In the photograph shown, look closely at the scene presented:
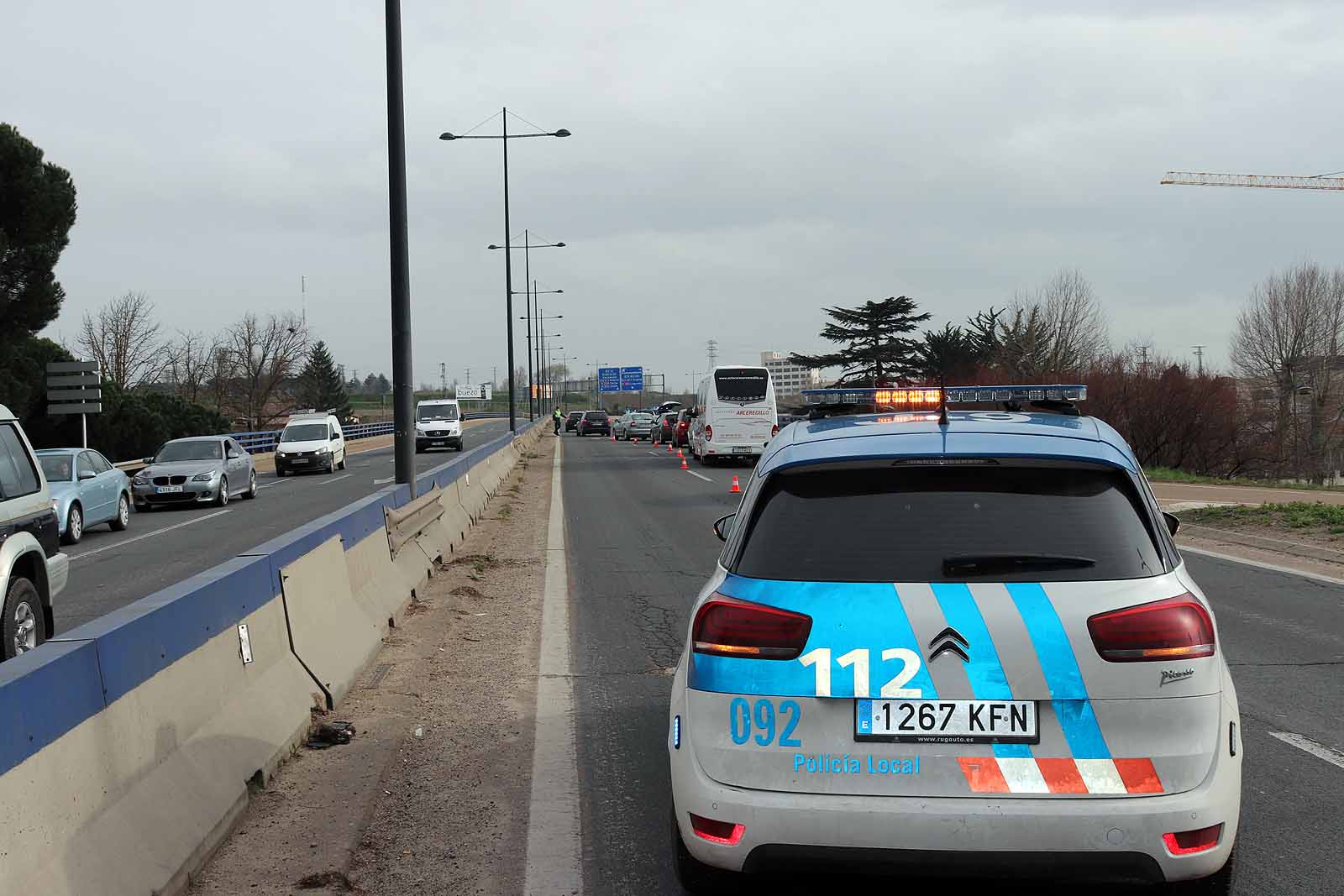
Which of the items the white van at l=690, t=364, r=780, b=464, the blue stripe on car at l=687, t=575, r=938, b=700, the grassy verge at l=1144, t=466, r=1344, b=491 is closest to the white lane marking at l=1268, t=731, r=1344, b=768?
the blue stripe on car at l=687, t=575, r=938, b=700

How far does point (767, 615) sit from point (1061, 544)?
0.91m

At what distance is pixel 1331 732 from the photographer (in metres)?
6.31

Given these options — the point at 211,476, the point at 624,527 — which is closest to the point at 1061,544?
the point at 624,527

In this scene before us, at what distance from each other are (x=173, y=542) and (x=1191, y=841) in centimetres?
1782

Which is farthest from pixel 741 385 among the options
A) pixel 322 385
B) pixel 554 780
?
pixel 322 385

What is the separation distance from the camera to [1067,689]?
11.7 feet

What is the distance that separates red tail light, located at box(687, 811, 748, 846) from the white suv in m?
5.21

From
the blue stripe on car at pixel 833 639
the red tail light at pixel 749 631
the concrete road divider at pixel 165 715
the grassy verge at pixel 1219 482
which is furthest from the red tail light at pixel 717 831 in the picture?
the grassy verge at pixel 1219 482

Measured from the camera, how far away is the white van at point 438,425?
176 feet

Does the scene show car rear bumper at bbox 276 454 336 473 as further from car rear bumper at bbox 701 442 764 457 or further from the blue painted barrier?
the blue painted barrier

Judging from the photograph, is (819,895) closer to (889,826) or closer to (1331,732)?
(889,826)

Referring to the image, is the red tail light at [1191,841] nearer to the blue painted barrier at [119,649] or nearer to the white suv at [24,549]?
→ the blue painted barrier at [119,649]

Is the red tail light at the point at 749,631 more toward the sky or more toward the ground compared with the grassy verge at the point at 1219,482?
more toward the sky

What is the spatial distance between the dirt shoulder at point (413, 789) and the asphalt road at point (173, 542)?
4377 mm
